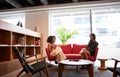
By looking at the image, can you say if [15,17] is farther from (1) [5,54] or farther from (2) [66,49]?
(1) [5,54]

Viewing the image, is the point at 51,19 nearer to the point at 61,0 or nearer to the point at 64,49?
the point at 61,0

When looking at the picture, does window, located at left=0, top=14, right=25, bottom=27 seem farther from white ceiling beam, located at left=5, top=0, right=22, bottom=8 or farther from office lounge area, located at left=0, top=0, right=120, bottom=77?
white ceiling beam, located at left=5, top=0, right=22, bottom=8

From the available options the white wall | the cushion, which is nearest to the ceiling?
the white wall

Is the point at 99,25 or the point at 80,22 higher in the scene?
the point at 80,22

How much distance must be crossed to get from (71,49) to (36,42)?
1.62m

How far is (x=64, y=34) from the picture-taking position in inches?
236

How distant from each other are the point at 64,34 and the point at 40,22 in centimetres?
139

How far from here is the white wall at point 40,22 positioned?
641 centimetres

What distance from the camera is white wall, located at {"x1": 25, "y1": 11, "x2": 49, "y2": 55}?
6.41m

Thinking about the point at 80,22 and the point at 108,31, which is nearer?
the point at 108,31

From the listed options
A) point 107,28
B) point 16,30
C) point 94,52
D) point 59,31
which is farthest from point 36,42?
point 107,28

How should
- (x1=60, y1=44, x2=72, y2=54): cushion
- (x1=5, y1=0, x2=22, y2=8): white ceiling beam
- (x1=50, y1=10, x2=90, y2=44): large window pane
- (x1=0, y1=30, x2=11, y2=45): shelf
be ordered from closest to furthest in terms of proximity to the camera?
1. (x1=0, y1=30, x2=11, y2=45): shelf
2. (x1=60, y1=44, x2=72, y2=54): cushion
3. (x1=5, y1=0, x2=22, y2=8): white ceiling beam
4. (x1=50, y1=10, x2=90, y2=44): large window pane

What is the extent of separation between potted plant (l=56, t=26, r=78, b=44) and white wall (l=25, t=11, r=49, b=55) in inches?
27.1

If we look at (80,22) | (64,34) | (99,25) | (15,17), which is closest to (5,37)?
(64,34)
